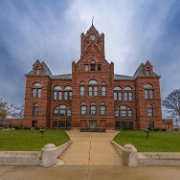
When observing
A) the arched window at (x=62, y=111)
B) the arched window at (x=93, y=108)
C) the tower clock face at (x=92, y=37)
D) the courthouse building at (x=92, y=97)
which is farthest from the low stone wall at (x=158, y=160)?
the tower clock face at (x=92, y=37)

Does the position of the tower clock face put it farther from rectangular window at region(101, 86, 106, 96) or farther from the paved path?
the paved path

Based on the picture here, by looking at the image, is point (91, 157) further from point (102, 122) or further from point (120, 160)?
point (102, 122)

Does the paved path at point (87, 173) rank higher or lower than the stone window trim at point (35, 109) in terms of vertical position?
lower

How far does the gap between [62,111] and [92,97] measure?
9.29 metres

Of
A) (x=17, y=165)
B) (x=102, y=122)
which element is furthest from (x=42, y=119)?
(x=17, y=165)

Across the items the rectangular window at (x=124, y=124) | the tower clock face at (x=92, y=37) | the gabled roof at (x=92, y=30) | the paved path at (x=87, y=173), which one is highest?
the gabled roof at (x=92, y=30)

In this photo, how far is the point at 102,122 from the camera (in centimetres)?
4766

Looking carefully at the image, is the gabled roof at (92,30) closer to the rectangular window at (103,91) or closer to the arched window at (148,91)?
the rectangular window at (103,91)

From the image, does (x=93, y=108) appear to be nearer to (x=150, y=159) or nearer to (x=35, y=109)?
(x=35, y=109)

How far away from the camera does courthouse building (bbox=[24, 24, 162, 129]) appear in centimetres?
4791

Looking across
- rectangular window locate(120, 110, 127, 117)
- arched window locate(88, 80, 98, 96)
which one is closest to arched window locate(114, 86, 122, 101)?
rectangular window locate(120, 110, 127, 117)

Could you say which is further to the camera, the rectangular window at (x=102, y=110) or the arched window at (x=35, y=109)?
the arched window at (x=35, y=109)

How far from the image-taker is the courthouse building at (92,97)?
157 feet

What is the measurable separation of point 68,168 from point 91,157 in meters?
3.27
